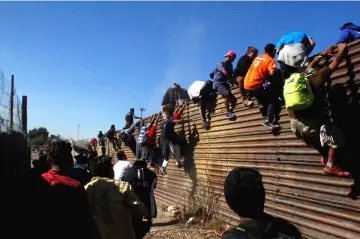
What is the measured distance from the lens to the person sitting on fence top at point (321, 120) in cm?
444

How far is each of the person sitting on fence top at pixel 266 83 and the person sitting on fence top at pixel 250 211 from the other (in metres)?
4.08

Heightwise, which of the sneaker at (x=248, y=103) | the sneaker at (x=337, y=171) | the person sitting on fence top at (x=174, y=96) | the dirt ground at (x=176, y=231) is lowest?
the dirt ground at (x=176, y=231)

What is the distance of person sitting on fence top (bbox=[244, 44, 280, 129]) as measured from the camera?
19.0 ft

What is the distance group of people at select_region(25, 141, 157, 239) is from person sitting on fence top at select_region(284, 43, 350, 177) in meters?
2.39

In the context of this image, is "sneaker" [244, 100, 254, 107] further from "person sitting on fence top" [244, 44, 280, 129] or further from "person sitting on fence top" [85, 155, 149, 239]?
"person sitting on fence top" [85, 155, 149, 239]

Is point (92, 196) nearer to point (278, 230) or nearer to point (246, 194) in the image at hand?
point (246, 194)

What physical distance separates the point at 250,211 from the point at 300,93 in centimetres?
281

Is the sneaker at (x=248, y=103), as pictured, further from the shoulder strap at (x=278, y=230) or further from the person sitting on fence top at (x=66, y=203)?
the shoulder strap at (x=278, y=230)

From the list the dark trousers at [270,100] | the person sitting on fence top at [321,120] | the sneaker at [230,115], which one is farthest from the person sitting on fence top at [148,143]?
the person sitting on fence top at [321,120]

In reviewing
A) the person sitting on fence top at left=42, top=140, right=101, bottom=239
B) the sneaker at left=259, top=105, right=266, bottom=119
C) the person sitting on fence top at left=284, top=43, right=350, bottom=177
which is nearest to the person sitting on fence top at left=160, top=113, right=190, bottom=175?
the sneaker at left=259, top=105, right=266, bottom=119

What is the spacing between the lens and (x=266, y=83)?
5.82m

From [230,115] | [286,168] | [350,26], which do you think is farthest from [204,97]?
[350,26]

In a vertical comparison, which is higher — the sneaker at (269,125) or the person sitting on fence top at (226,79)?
the person sitting on fence top at (226,79)

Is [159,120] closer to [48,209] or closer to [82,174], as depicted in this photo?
[82,174]
